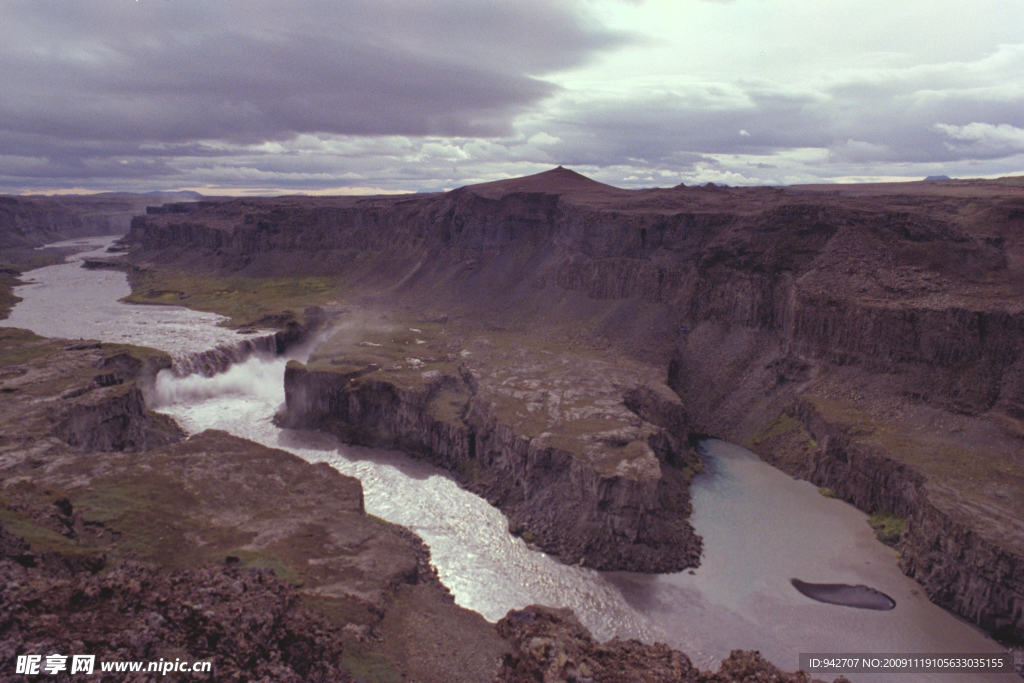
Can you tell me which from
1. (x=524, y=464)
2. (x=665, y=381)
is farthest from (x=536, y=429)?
(x=665, y=381)

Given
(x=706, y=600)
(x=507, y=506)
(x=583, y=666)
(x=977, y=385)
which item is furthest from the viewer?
(x=977, y=385)

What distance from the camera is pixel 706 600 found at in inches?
1635

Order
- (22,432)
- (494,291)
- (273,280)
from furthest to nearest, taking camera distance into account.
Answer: (273,280)
(494,291)
(22,432)

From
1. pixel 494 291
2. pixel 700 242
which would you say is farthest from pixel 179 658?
pixel 494 291

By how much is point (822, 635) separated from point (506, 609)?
67.9ft

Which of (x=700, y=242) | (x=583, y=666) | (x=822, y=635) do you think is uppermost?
(x=700, y=242)

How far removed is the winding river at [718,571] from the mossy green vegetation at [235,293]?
178ft

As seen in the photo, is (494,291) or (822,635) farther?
(494,291)

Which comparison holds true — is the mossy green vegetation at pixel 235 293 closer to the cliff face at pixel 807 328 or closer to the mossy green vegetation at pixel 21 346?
the cliff face at pixel 807 328

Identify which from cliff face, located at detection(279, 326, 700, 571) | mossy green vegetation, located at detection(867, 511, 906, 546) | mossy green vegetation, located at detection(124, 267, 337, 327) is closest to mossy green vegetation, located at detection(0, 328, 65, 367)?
cliff face, located at detection(279, 326, 700, 571)

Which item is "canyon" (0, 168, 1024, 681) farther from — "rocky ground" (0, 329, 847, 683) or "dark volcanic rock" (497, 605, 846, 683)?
"rocky ground" (0, 329, 847, 683)

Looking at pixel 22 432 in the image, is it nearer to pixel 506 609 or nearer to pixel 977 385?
pixel 506 609

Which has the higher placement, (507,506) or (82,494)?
(82,494)

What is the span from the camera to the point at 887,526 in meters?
49.0
